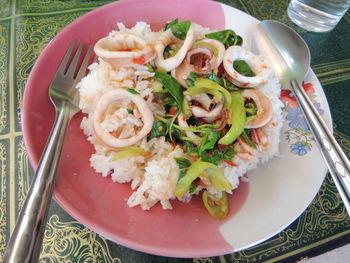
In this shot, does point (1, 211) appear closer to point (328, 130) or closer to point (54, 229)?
point (54, 229)

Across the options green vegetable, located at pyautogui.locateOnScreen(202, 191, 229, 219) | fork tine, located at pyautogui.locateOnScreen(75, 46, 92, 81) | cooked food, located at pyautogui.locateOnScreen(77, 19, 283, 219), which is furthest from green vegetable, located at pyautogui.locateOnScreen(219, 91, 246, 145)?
fork tine, located at pyautogui.locateOnScreen(75, 46, 92, 81)

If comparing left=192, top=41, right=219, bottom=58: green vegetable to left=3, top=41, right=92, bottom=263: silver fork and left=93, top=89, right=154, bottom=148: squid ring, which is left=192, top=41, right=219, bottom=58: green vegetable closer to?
left=93, top=89, right=154, bottom=148: squid ring

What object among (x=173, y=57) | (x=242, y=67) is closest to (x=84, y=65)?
(x=173, y=57)

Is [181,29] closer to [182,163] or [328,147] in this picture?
[182,163]

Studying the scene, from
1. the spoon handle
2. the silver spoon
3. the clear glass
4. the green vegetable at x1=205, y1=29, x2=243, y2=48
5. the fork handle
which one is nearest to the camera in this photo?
the fork handle

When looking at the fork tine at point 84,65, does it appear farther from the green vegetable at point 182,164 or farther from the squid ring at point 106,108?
the green vegetable at point 182,164

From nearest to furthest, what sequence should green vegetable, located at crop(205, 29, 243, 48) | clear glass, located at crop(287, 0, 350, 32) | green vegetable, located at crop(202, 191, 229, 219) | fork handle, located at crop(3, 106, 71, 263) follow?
fork handle, located at crop(3, 106, 71, 263) → green vegetable, located at crop(202, 191, 229, 219) → green vegetable, located at crop(205, 29, 243, 48) → clear glass, located at crop(287, 0, 350, 32)

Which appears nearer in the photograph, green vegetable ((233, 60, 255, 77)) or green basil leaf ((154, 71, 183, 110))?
green basil leaf ((154, 71, 183, 110))
